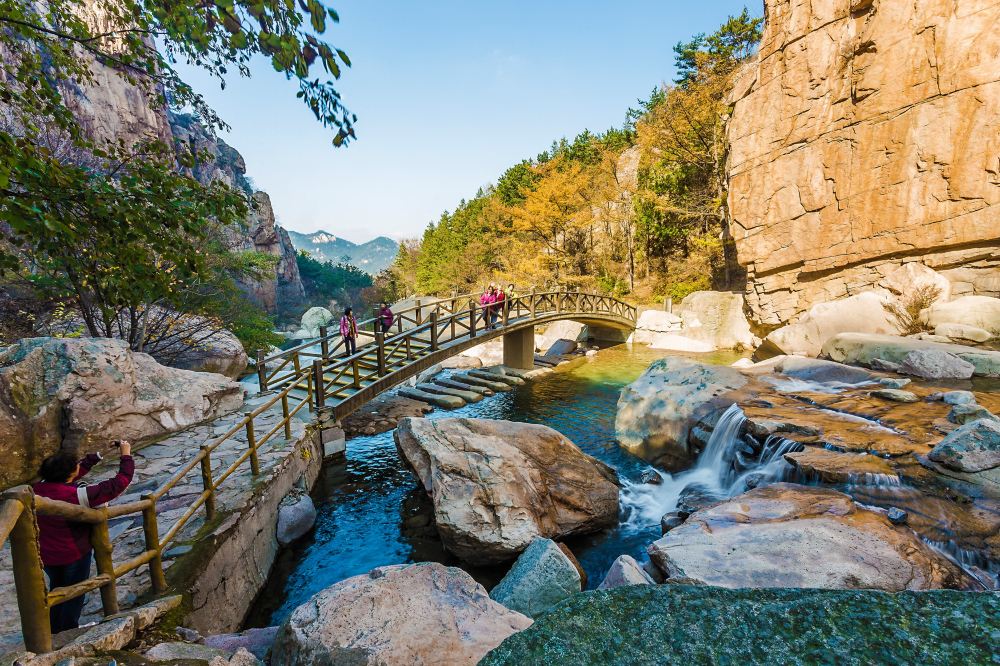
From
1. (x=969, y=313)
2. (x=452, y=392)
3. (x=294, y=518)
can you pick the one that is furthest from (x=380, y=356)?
(x=969, y=313)

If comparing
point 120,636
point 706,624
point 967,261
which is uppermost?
point 967,261

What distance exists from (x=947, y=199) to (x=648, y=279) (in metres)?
16.1

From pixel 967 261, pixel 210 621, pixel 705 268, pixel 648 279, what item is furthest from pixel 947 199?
pixel 210 621

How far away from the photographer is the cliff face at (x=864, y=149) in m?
12.1

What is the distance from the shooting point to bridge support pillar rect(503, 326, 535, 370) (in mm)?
16906

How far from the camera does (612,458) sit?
9.04m

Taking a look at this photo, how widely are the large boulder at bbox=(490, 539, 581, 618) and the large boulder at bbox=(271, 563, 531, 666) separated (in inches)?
37.0

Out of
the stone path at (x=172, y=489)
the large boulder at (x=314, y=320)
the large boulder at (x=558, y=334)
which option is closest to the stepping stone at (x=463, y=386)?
the stone path at (x=172, y=489)

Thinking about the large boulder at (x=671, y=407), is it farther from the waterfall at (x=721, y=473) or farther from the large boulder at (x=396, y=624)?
the large boulder at (x=396, y=624)

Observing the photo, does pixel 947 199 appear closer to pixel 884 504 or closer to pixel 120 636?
pixel 884 504

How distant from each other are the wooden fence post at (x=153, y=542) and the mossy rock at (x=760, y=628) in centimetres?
343

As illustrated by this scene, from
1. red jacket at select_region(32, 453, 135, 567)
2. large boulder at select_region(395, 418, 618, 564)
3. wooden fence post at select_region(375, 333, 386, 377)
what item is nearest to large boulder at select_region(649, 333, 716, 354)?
large boulder at select_region(395, 418, 618, 564)

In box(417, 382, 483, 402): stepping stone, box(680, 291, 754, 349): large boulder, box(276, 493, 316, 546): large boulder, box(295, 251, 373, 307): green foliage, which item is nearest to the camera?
box(276, 493, 316, 546): large boulder

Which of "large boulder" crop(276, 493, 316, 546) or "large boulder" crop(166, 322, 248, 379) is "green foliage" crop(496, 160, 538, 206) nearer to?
"large boulder" crop(166, 322, 248, 379)
